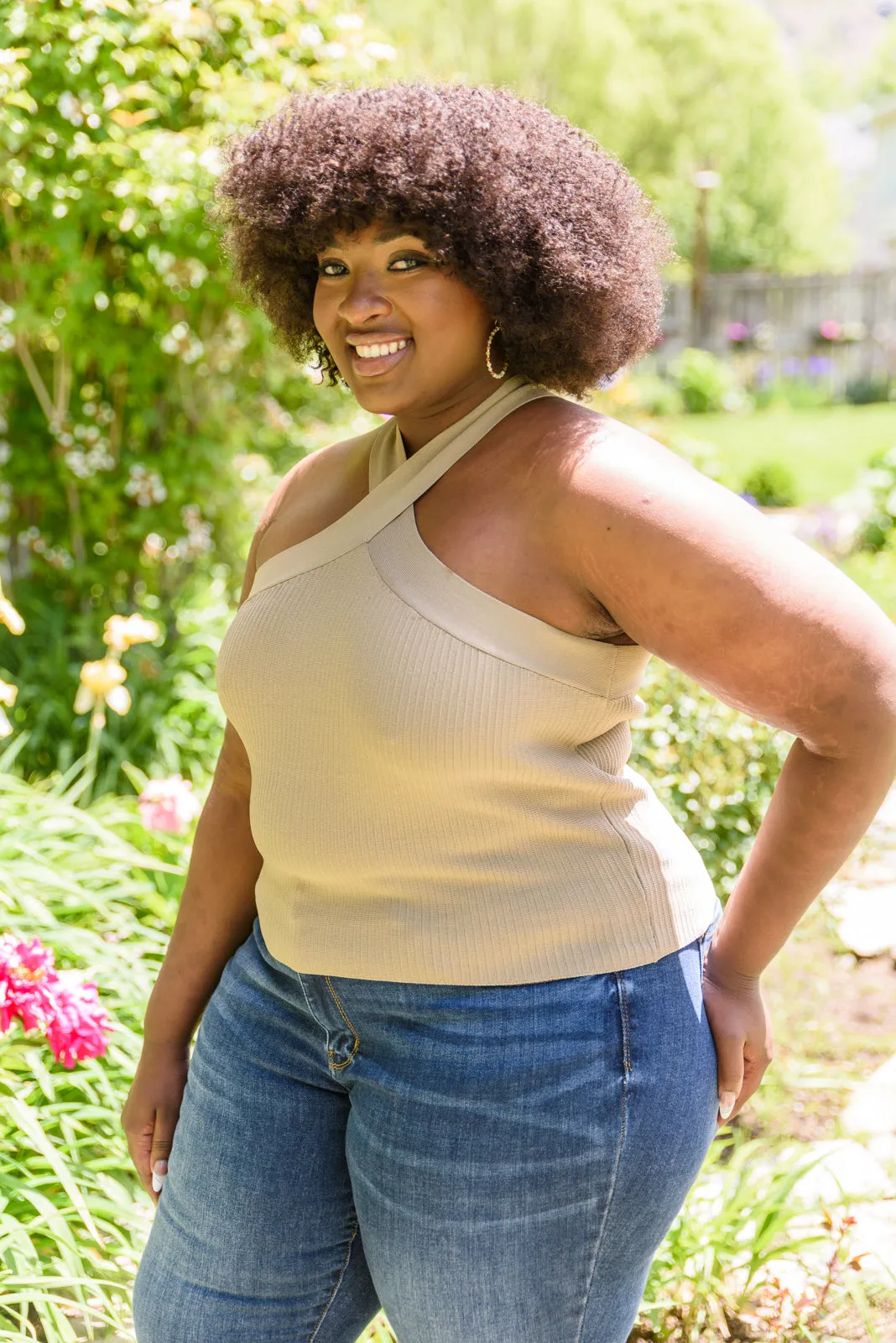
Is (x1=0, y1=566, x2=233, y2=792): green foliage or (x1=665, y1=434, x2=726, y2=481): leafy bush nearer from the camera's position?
(x1=0, y1=566, x2=233, y2=792): green foliage

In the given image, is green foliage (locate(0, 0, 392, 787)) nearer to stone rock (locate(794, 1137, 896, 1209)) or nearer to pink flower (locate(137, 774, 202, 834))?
pink flower (locate(137, 774, 202, 834))

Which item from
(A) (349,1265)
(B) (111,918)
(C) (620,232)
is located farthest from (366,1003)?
(B) (111,918)

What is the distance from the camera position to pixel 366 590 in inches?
55.9

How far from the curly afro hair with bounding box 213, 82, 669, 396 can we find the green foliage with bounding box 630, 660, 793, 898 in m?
1.82

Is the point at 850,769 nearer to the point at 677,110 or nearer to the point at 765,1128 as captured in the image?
the point at 765,1128

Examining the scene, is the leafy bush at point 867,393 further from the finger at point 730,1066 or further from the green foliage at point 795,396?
the finger at point 730,1066

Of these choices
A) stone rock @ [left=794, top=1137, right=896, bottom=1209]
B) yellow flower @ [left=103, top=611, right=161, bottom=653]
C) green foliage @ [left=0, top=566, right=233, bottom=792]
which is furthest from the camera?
green foliage @ [left=0, top=566, right=233, bottom=792]

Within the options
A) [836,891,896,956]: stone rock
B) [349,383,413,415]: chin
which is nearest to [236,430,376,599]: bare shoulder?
[349,383,413,415]: chin

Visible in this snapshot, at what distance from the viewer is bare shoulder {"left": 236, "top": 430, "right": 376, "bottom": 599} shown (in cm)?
159

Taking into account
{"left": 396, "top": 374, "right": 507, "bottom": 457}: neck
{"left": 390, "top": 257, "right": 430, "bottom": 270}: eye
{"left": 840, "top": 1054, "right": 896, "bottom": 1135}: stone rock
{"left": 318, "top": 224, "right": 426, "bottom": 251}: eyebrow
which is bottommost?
{"left": 840, "top": 1054, "right": 896, "bottom": 1135}: stone rock

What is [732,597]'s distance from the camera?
1.28 m

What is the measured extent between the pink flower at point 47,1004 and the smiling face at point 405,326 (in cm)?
101

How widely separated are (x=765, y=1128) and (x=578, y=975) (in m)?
1.95

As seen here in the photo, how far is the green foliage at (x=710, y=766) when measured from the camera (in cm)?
331
